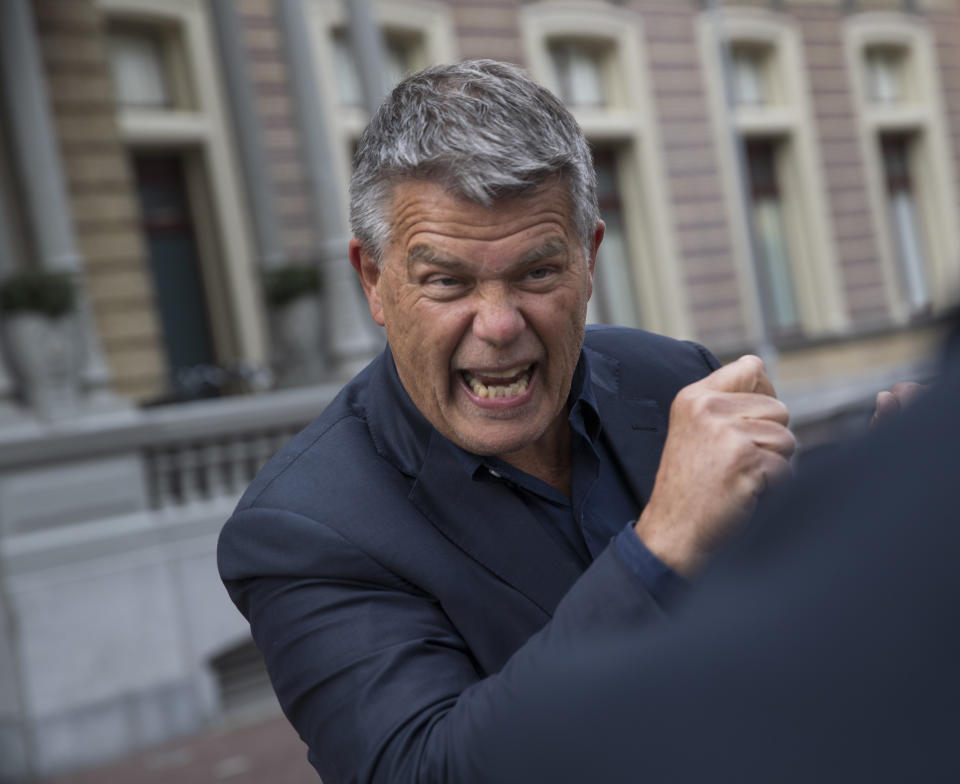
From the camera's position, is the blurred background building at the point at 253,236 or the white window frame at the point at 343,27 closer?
the blurred background building at the point at 253,236

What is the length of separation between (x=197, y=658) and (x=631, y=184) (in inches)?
320

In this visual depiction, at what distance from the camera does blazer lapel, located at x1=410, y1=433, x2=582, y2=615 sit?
149 centimetres

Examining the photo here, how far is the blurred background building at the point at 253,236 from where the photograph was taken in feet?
25.2

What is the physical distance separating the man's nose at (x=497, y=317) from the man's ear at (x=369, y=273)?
0.70ft

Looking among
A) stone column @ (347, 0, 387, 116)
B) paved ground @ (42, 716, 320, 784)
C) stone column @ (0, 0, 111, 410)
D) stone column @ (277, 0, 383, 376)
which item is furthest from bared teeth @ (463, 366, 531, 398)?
stone column @ (347, 0, 387, 116)

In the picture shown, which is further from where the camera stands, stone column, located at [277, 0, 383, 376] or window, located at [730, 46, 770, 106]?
window, located at [730, 46, 770, 106]

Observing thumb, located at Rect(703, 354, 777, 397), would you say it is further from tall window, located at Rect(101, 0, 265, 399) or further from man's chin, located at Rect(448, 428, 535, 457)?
tall window, located at Rect(101, 0, 265, 399)

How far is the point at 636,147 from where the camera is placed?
14.0m

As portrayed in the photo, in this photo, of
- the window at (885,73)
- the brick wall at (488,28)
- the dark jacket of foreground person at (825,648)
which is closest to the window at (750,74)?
the window at (885,73)

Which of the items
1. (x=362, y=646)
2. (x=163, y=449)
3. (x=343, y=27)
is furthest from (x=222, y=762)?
(x=343, y=27)

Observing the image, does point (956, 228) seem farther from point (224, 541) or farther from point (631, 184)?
point (224, 541)

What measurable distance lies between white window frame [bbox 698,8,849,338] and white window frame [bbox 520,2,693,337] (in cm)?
89

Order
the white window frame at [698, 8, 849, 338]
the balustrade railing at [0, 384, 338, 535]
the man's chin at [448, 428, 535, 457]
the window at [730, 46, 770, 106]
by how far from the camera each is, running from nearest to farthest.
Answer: the man's chin at [448, 428, 535, 457] < the balustrade railing at [0, 384, 338, 535] < the white window frame at [698, 8, 849, 338] < the window at [730, 46, 770, 106]

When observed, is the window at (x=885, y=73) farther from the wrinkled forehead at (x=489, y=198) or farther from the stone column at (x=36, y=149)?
the wrinkled forehead at (x=489, y=198)
